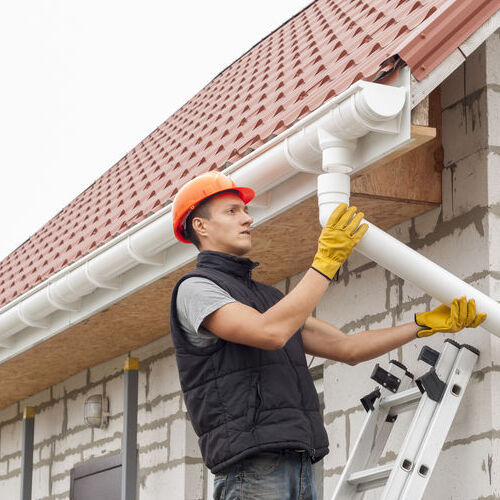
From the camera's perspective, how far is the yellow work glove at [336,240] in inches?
144

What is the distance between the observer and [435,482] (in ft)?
14.8

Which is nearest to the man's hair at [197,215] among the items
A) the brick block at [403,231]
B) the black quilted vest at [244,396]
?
the black quilted vest at [244,396]

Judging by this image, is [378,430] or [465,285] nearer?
[465,285]

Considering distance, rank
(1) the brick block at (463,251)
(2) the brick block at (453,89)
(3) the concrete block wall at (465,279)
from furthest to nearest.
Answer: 1. (2) the brick block at (453,89)
2. (1) the brick block at (463,251)
3. (3) the concrete block wall at (465,279)

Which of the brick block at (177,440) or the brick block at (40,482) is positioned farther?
the brick block at (40,482)

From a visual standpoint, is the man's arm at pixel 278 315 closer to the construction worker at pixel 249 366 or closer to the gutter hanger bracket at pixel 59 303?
the construction worker at pixel 249 366

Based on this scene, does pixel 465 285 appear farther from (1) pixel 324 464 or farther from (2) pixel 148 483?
(2) pixel 148 483

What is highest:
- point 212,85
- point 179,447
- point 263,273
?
point 212,85

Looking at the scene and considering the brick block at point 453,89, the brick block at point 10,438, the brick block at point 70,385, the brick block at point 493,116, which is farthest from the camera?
the brick block at point 10,438

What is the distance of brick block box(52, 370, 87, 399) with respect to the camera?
7.84m

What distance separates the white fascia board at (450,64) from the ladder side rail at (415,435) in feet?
3.23

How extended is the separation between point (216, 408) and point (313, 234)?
65.8 inches

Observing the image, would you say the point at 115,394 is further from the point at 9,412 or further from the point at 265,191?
the point at 265,191

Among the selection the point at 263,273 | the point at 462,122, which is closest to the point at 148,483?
the point at 263,273
